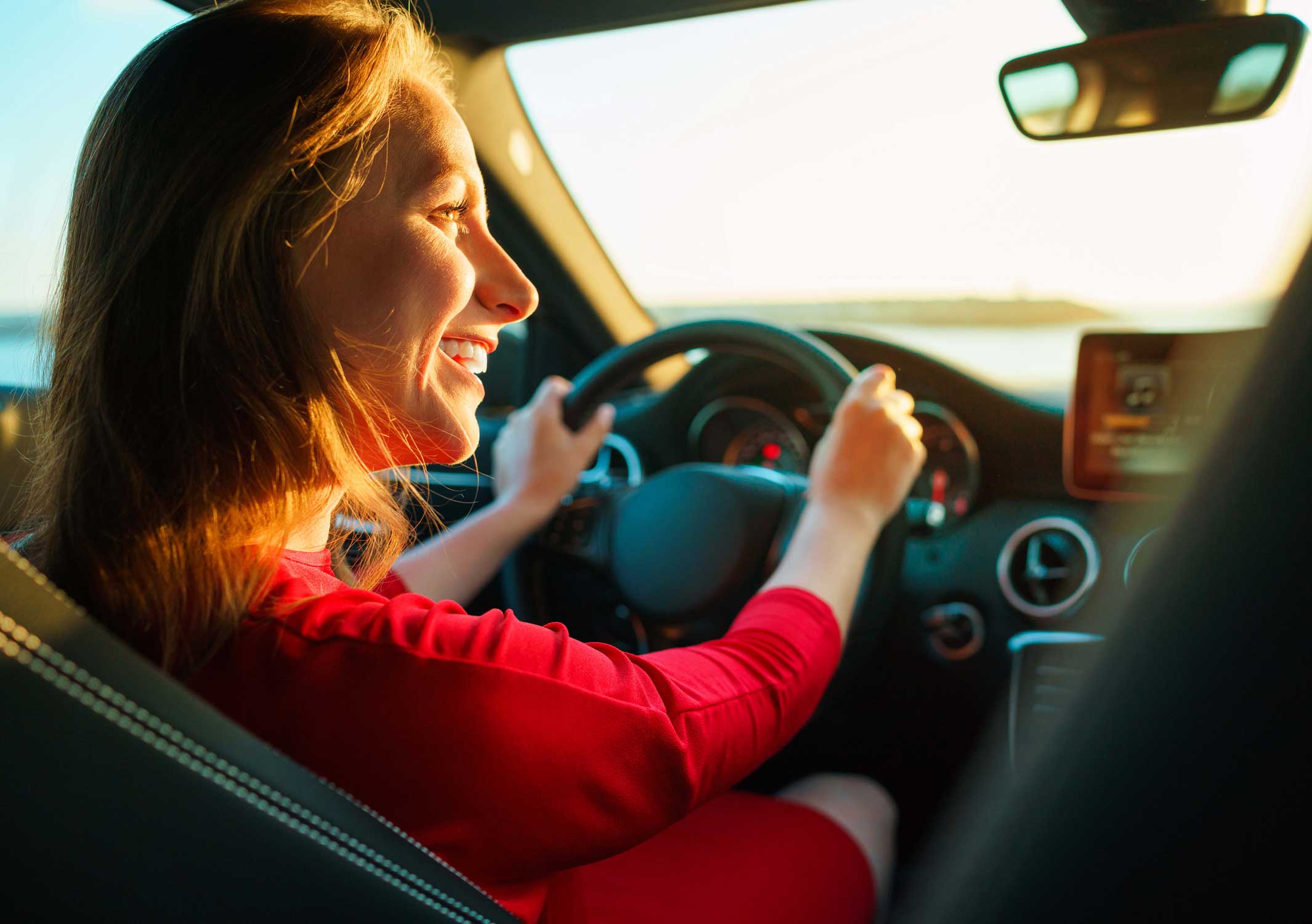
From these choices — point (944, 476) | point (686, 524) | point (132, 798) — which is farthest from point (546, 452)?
point (132, 798)

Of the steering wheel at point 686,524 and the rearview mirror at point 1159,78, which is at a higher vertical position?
the rearview mirror at point 1159,78

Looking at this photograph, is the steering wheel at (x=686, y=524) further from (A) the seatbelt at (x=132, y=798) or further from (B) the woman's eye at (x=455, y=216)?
(A) the seatbelt at (x=132, y=798)

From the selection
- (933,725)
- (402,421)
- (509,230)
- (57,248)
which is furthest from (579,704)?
(509,230)

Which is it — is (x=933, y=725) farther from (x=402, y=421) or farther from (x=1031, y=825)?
(x=1031, y=825)

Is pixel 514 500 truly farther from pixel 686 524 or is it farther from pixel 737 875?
pixel 737 875

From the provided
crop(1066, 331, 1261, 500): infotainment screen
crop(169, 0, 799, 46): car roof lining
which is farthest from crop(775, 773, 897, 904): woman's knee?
crop(169, 0, 799, 46): car roof lining

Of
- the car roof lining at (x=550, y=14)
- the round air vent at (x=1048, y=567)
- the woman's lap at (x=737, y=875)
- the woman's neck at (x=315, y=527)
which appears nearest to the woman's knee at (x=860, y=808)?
the woman's lap at (x=737, y=875)

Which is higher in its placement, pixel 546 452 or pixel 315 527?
pixel 315 527

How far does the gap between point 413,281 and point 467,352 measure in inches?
4.8

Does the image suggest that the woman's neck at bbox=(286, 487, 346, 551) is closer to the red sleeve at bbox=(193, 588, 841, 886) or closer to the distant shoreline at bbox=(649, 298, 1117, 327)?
the red sleeve at bbox=(193, 588, 841, 886)

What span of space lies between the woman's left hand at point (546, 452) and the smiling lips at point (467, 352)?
59cm

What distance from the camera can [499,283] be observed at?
3.01 ft

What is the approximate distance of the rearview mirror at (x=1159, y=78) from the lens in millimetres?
1030

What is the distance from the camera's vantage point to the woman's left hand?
155 cm
